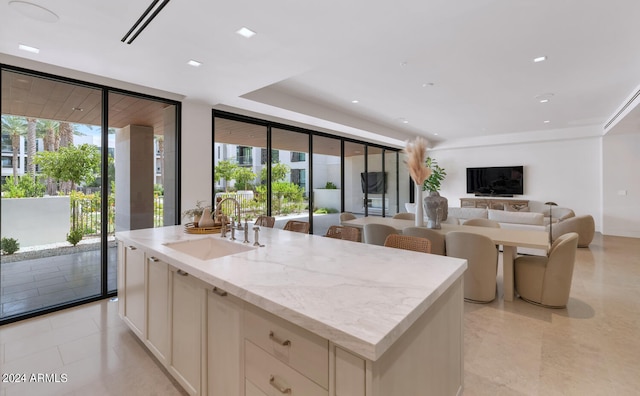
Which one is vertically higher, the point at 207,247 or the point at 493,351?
the point at 207,247

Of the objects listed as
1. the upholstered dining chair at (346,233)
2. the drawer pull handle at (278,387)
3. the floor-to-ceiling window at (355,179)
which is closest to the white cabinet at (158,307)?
the drawer pull handle at (278,387)

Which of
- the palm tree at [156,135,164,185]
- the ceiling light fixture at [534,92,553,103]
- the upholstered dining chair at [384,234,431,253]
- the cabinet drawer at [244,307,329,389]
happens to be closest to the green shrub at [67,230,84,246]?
the palm tree at [156,135,164,185]

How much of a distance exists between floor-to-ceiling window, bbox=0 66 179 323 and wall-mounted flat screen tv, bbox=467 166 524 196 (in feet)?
29.8

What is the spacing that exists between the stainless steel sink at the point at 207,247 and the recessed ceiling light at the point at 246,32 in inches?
68.4

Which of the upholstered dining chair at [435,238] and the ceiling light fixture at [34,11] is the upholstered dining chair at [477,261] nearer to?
the upholstered dining chair at [435,238]

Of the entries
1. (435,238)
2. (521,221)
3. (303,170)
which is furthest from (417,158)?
(521,221)

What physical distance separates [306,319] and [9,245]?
3671mm

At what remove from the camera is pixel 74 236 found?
3342 millimetres

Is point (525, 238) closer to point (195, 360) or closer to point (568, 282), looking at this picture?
point (568, 282)

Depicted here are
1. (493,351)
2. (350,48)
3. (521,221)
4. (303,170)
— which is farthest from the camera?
(303,170)

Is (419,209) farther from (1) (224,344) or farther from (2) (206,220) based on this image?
(1) (224,344)

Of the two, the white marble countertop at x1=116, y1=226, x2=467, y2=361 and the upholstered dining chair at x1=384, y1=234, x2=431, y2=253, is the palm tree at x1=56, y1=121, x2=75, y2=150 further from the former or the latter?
the upholstered dining chair at x1=384, y1=234, x2=431, y2=253

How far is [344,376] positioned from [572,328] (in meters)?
2.91

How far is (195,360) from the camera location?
162 cm
